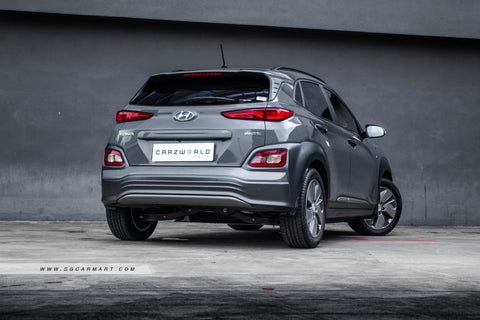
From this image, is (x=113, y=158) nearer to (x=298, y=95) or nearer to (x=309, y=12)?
(x=298, y=95)

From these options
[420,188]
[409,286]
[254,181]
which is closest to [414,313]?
[409,286]

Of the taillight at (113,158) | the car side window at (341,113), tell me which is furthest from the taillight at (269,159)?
the car side window at (341,113)

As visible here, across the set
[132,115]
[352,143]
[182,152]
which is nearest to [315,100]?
[352,143]

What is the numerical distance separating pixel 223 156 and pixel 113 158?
1.06 m

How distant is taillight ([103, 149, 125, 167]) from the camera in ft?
22.4

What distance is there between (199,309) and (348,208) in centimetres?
457

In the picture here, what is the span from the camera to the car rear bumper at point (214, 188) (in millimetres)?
6398

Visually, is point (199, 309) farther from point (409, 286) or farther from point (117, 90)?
point (117, 90)

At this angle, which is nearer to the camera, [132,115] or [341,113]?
[132,115]

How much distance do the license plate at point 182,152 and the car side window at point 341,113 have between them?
2084mm

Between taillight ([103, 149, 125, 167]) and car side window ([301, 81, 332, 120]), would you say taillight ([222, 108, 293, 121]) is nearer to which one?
car side window ([301, 81, 332, 120])

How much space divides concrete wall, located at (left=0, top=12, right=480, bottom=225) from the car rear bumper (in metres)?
4.72

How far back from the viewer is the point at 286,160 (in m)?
6.51

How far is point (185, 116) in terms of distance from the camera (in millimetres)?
6652
